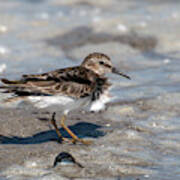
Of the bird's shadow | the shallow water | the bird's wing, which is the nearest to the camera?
the shallow water

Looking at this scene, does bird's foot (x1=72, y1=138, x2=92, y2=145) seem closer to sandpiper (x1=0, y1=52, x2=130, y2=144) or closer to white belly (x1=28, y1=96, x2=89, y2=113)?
sandpiper (x1=0, y1=52, x2=130, y2=144)

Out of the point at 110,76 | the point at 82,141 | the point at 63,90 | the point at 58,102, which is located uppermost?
the point at 110,76

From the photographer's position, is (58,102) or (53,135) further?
(53,135)

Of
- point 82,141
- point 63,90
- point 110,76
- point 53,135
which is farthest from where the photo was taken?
point 110,76

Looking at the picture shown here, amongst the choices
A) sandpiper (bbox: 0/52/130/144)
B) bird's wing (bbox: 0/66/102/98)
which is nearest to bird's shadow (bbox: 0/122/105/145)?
sandpiper (bbox: 0/52/130/144)

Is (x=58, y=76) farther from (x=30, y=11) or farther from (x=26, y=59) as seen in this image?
(x=30, y=11)

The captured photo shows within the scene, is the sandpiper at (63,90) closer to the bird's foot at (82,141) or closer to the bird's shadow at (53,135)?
the bird's foot at (82,141)

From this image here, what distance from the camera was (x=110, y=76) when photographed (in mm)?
9656

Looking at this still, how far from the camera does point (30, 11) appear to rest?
13680 millimetres

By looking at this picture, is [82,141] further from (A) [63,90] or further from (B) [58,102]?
(A) [63,90]

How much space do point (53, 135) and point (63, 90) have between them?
0.93 meters

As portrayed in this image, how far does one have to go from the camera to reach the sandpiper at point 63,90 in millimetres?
6402

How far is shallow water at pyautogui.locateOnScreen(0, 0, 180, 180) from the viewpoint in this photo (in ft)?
19.1

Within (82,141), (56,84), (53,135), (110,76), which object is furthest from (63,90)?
(110,76)
